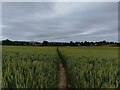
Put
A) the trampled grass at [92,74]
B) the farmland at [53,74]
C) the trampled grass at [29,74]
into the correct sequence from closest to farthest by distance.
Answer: the trampled grass at [29,74] → the farmland at [53,74] → the trampled grass at [92,74]

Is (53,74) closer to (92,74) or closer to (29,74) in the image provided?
(29,74)

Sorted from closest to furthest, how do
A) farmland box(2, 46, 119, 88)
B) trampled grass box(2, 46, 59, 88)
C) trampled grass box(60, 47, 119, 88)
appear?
trampled grass box(2, 46, 59, 88), farmland box(2, 46, 119, 88), trampled grass box(60, 47, 119, 88)

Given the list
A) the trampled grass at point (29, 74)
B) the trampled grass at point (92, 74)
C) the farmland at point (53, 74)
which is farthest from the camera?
the trampled grass at point (92, 74)

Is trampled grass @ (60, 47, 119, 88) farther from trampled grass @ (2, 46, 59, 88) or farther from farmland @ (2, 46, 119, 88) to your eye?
trampled grass @ (2, 46, 59, 88)

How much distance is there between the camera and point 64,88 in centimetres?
539

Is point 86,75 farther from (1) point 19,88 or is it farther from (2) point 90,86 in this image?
(1) point 19,88

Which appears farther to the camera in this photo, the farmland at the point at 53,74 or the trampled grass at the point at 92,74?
the trampled grass at the point at 92,74

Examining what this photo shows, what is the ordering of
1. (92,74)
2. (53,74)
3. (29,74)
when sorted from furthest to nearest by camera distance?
(92,74) → (53,74) → (29,74)

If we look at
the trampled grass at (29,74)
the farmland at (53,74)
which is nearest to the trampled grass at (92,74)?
the farmland at (53,74)

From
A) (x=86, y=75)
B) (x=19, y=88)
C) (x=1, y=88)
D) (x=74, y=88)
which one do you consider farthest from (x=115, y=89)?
(x=1, y=88)

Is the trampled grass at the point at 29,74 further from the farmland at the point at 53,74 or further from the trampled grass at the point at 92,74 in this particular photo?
the trampled grass at the point at 92,74

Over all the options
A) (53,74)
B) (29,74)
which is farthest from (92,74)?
(29,74)

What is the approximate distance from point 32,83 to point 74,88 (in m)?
0.90

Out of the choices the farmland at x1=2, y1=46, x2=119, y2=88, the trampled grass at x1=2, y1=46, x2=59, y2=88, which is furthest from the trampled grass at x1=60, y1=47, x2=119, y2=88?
the trampled grass at x1=2, y1=46, x2=59, y2=88
